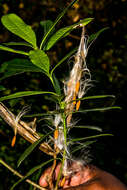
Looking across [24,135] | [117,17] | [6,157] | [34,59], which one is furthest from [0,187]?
[117,17]

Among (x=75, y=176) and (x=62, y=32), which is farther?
(x=75, y=176)

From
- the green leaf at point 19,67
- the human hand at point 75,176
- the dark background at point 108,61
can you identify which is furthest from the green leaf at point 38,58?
the dark background at point 108,61

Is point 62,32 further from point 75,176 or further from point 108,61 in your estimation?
point 108,61

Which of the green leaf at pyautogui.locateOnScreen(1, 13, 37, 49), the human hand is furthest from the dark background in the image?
the green leaf at pyautogui.locateOnScreen(1, 13, 37, 49)

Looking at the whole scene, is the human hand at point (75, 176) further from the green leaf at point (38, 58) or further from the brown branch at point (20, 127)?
the green leaf at point (38, 58)

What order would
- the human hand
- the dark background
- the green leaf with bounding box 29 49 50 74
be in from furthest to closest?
the dark background < the human hand < the green leaf with bounding box 29 49 50 74

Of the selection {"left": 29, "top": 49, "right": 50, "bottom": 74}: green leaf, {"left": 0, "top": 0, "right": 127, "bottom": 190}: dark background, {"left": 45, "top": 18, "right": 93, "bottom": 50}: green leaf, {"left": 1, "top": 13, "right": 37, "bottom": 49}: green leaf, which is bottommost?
{"left": 0, "top": 0, "right": 127, "bottom": 190}: dark background

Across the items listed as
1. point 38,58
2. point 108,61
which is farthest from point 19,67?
point 108,61

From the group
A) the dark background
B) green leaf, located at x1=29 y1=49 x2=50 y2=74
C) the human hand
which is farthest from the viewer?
the dark background

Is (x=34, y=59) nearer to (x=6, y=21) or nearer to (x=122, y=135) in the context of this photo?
(x=6, y=21)

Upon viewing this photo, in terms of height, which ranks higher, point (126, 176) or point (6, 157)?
point (6, 157)

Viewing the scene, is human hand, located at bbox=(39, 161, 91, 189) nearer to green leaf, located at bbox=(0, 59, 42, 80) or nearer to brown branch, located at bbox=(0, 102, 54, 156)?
brown branch, located at bbox=(0, 102, 54, 156)
